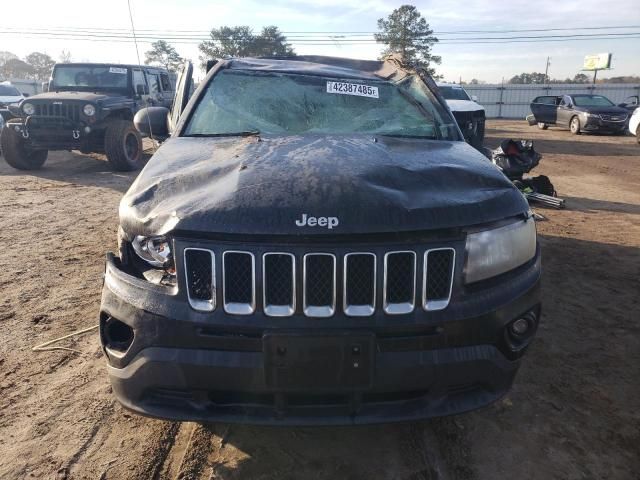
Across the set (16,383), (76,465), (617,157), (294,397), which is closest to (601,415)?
(294,397)

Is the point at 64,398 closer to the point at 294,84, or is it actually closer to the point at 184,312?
the point at 184,312

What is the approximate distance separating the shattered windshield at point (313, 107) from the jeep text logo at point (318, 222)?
3.99 ft

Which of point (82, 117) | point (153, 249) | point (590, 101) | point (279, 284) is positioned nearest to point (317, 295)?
point (279, 284)

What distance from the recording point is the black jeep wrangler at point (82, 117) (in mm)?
9367

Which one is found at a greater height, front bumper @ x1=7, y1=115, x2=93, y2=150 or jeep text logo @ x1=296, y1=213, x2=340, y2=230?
jeep text logo @ x1=296, y1=213, x2=340, y2=230

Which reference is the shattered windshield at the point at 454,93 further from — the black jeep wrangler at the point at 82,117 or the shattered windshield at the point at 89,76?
the shattered windshield at the point at 89,76

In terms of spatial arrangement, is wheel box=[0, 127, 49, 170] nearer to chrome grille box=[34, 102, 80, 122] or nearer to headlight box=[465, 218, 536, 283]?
chrome grille box=[34, 102, 80, 122]

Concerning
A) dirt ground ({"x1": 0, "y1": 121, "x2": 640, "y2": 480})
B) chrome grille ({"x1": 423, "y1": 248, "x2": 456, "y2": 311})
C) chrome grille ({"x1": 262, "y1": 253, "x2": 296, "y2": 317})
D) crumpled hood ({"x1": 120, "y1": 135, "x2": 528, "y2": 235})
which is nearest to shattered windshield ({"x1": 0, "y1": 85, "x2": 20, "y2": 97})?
dirt ground ({"x1": 0, "y1": 121, "x2": 640, "y2": 480})

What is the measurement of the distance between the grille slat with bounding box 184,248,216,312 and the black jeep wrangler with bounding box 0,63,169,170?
8655mm

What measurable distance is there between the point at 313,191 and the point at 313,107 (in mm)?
1381

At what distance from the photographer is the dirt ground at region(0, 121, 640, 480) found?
7.04 ft

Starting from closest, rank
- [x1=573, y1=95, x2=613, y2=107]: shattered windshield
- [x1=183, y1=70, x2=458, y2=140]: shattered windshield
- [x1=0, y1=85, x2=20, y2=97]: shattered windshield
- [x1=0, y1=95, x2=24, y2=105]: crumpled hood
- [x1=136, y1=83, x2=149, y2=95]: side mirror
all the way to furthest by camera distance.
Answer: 1. [x1=183, y1=70, x2=458, y2=140]: shattered windshield
2. [x1=136, y1=83, x2=149, y2=95]: side mirror
3. [x1=0, y1=95, x2=24, y2=105]: crumpled hood
4. [x1=0, y1=85, x2=20, y2=97]: shattered windshield
5. [x1=573, y1=95, x2=613, y2=107]: shattered windshield

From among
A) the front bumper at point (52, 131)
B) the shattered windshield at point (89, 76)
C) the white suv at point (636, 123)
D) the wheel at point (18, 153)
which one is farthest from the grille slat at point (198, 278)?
the white suv at point (636, 123)

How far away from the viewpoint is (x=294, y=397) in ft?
6.07
